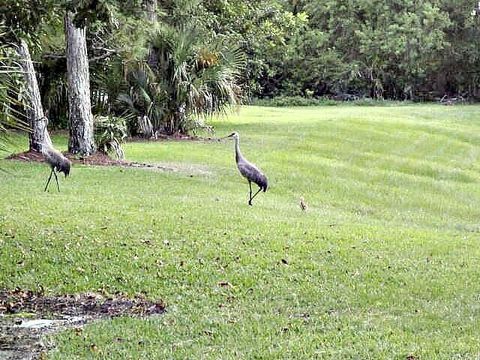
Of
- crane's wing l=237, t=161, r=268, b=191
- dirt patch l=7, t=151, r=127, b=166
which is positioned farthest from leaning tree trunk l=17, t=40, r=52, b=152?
crane's wing l=237, t=161, r=268, b=191

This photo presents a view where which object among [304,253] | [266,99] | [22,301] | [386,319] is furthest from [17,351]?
[266,99]

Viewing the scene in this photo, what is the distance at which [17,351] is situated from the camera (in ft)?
19.0

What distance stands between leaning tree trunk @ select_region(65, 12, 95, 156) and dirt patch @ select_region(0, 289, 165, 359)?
9194mm

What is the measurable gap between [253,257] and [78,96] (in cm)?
861

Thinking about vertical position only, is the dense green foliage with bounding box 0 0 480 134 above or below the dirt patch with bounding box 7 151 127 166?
above

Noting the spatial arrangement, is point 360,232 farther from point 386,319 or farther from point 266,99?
point 266,99

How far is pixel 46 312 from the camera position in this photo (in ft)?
22.8

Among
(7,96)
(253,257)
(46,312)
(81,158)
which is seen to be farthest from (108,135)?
(46,312)

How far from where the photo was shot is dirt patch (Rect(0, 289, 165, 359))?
20.0 ft

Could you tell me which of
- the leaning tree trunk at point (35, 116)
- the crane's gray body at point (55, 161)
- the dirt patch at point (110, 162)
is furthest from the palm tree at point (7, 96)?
the dirt patch at point (110, 162)

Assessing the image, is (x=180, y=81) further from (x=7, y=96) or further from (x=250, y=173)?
(x=7, y=96)

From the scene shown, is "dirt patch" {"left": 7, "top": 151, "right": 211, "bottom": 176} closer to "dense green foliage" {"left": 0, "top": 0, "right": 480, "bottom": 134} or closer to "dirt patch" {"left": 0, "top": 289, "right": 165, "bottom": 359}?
"dense green foliage" {"left": 0, "top": 0, "right": 480, "bottom": 134}

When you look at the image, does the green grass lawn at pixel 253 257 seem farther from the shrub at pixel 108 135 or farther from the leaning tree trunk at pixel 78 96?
the leaning tree trunk at pixel 78 96

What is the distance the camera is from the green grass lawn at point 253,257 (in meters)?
6.18
